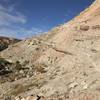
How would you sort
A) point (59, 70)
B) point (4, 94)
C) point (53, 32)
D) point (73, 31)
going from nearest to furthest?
point (4, 94)
point (59, 70)
point (73, 31)
point (53, 32)

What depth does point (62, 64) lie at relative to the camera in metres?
40.0

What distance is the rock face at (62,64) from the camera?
2969cm

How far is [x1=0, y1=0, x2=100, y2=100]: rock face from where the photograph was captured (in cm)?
2969

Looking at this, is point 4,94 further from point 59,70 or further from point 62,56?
point 62,56

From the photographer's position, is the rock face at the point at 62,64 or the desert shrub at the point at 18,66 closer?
the rock face at the point at 62,64

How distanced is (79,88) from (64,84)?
9.80ft

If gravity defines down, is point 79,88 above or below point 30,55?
below

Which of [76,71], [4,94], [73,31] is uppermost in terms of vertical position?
[73,31]

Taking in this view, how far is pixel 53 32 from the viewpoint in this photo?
184 feet

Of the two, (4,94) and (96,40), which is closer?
(4,94)

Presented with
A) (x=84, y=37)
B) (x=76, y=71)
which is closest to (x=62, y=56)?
(x=84, y=37)

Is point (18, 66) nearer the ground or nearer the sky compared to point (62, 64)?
nearer the ground

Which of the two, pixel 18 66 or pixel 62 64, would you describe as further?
pixel 18 66

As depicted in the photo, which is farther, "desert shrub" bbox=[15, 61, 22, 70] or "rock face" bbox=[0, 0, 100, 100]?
"desert shrub" bbox=[15, 61, 22, 70]
